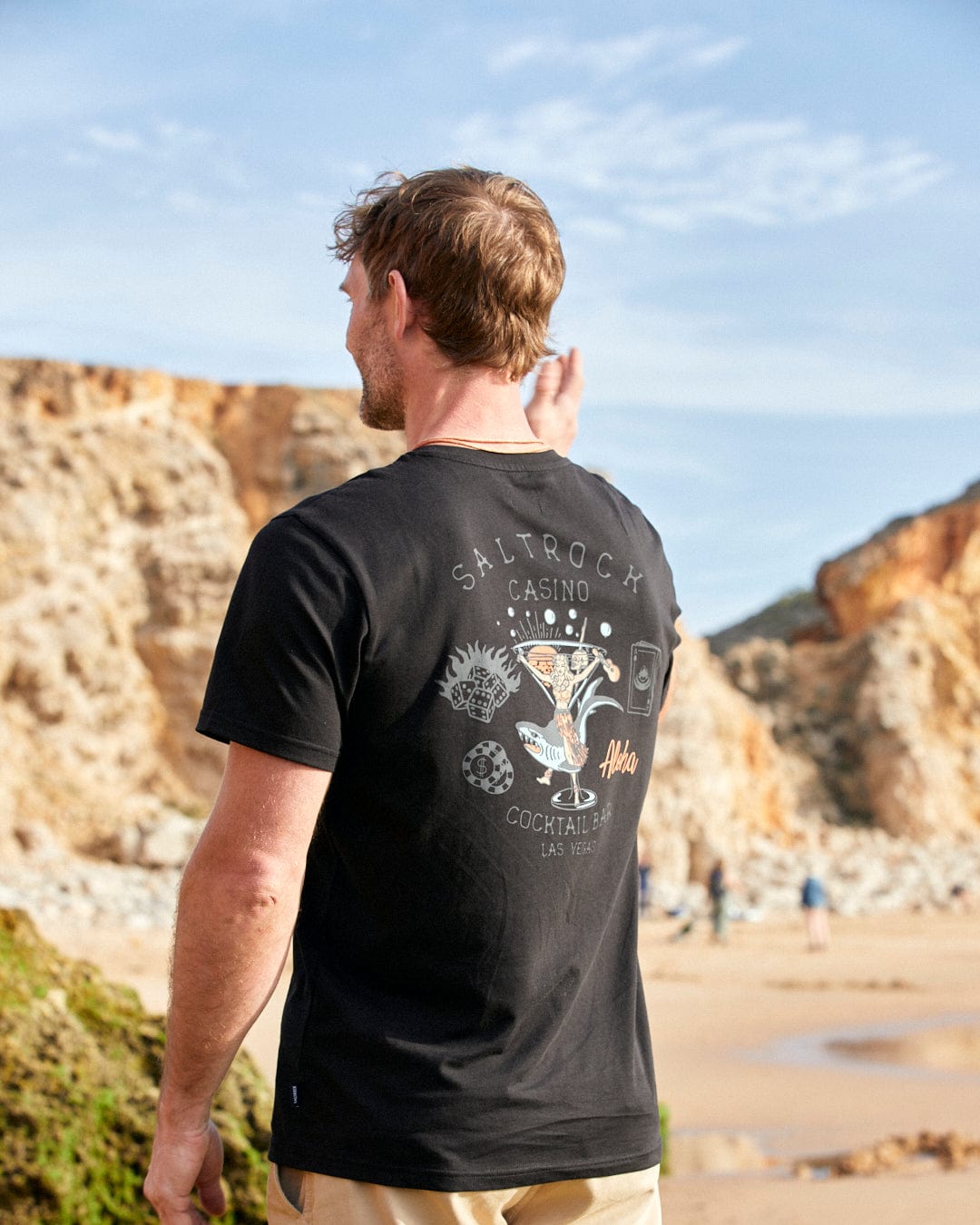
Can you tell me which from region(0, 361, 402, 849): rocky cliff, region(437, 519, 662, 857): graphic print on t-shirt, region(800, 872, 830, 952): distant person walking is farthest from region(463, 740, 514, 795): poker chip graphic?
region(0, 361, 402, 849): rocky cliff

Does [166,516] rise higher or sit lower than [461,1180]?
higher

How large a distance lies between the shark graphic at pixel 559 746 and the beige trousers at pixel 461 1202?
19.5 inches

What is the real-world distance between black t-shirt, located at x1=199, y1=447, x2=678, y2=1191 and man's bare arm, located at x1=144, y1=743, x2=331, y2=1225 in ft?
0.18

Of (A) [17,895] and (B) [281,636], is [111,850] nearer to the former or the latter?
(A) [17,895]

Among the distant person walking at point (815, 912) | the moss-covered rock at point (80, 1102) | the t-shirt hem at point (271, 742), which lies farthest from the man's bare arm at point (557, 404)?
the distant person walking at point (815, 912)

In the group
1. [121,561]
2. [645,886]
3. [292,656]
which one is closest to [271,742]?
[292,656]

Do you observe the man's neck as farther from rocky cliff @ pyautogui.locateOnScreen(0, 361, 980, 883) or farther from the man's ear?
rocky cliff @ pyautogui.locateOnScreen(0, 361, 980, 883)

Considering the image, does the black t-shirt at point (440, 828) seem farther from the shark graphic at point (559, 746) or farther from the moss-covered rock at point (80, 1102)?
the moss-covered rock at point (80, 1102)

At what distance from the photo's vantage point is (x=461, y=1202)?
1.55 metres

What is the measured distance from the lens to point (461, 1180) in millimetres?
1543

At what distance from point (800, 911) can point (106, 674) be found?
13096mm

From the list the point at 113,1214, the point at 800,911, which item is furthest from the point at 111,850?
the point at 113,1214

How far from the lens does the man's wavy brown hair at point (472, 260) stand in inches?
67.6

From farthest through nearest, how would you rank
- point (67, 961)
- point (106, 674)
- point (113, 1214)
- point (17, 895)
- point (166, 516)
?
point (166, 516)
point (106, 674)
point (17, 895)
point (67, 961)
point (113, 1214)
